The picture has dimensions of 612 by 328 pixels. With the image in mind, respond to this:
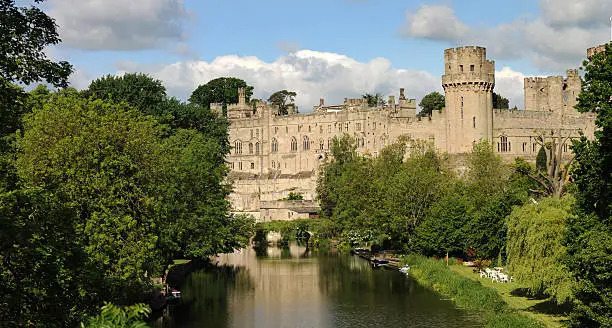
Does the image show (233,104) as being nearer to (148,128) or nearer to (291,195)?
(291,195)

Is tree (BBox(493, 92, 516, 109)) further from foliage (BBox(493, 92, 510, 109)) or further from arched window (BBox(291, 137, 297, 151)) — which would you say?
arched window (BBox(291, 137, 297, 151))

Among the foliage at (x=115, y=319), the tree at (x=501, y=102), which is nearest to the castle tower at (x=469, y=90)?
the tree at (x=501, y=102)

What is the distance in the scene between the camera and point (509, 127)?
82000 mm

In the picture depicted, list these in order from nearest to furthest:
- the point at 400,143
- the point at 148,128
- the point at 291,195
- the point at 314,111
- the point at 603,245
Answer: the point at 603,245 < the point at 148,128 < the point at 400,143 < the point at 291,195 < the point at 314,111

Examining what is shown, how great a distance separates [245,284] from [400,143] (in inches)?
1411

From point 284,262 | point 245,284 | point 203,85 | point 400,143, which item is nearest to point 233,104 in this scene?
point 203,85

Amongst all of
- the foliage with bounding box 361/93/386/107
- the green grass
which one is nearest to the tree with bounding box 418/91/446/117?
the foliage with bounding box 361/93/386/107

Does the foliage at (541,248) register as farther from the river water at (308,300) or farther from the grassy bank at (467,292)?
the river water at (308,300)

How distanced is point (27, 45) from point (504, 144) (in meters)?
67.8

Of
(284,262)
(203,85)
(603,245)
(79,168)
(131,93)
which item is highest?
(203,85)

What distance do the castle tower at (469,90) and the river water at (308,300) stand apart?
2692 centimetres

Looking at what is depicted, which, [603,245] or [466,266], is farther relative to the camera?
[466,266]

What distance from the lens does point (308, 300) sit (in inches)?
1580

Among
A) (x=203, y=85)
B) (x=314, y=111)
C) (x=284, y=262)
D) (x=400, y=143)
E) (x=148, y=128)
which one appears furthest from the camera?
(x=203, y=85)
